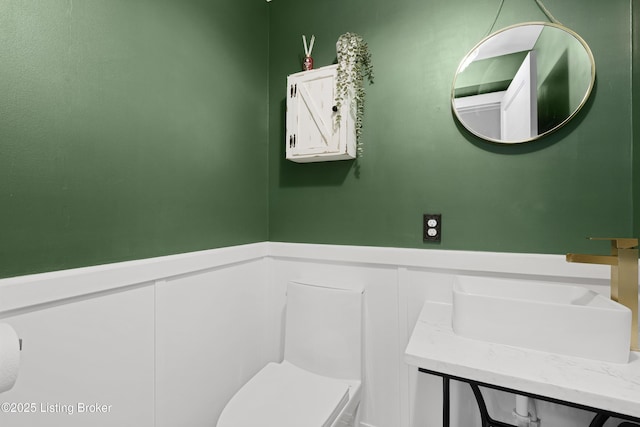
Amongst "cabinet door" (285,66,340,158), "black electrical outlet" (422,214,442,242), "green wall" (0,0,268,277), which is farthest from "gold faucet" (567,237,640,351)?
"green wall" (0,0,268,277)

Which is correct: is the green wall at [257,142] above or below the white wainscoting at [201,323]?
above

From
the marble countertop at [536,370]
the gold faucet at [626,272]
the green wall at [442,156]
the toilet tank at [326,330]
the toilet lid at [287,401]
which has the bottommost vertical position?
the toilet lid at [287,401]

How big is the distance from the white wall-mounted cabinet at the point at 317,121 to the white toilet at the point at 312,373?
658 mm

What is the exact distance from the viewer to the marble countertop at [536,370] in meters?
0.65

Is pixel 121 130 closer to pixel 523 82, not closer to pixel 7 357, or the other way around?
pixel 7 357

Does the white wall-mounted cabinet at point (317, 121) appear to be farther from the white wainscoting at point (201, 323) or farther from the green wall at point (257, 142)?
the white wainscoting at point (201, 323)

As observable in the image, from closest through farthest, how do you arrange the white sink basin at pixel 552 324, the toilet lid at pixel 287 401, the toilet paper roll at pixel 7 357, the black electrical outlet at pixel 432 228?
the toilet paper roll at pixel 7 357 → the white sink basin at pixel 552 324 → the toilet lid at pixel 287 401 → the black electrical outlet at pixel 432 228

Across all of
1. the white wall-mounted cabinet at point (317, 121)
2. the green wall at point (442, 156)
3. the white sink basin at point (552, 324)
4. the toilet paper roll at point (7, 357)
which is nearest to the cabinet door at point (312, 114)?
the white wall-mounted cabinet at point (317, 121)

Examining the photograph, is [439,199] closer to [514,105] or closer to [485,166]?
[485,166]

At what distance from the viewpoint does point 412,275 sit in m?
1.35

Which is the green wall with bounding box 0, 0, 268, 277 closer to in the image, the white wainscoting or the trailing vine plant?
the white wainscoting

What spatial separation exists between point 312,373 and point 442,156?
1.16m

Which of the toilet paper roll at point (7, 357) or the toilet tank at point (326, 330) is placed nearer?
the toilet paper roll at point (7, 357)

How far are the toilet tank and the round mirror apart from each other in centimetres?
94
